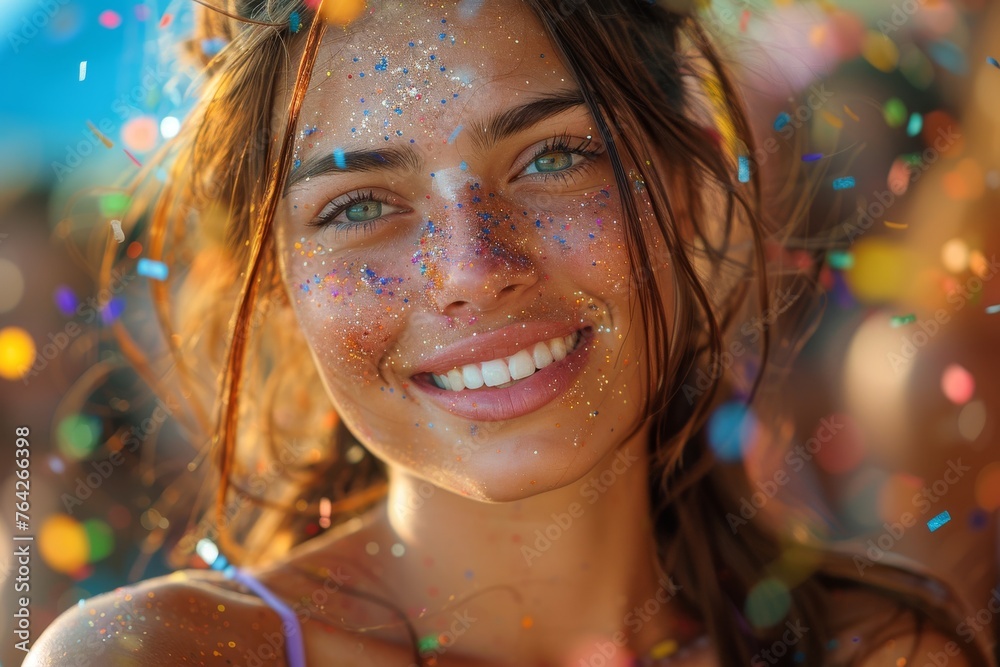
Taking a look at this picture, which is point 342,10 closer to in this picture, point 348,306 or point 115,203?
point 348,306

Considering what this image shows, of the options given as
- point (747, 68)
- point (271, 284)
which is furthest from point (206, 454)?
point (747, 68)

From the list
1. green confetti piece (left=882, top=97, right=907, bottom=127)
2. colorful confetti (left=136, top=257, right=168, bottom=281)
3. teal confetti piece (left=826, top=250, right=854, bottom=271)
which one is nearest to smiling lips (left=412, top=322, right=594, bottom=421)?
colorful confetti (left=136, top=257, right=168, bottom=281)

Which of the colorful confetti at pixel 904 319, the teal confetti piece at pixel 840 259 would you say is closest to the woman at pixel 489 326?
the colorful confetti at pixel 904 319

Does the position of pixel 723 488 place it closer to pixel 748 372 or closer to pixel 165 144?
pixel 748 372

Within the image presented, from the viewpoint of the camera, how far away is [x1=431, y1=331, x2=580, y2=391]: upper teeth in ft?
3.62

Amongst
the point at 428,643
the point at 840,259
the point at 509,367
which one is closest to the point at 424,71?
the point at 509,367

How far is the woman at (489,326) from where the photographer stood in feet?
3.43

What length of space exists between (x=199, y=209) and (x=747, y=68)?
0.91 meters

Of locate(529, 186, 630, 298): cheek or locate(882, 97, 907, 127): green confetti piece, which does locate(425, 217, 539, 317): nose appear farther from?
locate(882, 97, 907, 127): green confetti piece

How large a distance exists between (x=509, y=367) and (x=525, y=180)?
0.23 metres

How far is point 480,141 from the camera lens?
3.40 ft

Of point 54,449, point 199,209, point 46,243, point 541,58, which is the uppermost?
point 541,58

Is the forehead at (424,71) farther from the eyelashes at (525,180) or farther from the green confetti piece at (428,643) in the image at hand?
the green confetti piece at (428,643)

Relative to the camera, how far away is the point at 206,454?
1.73m
